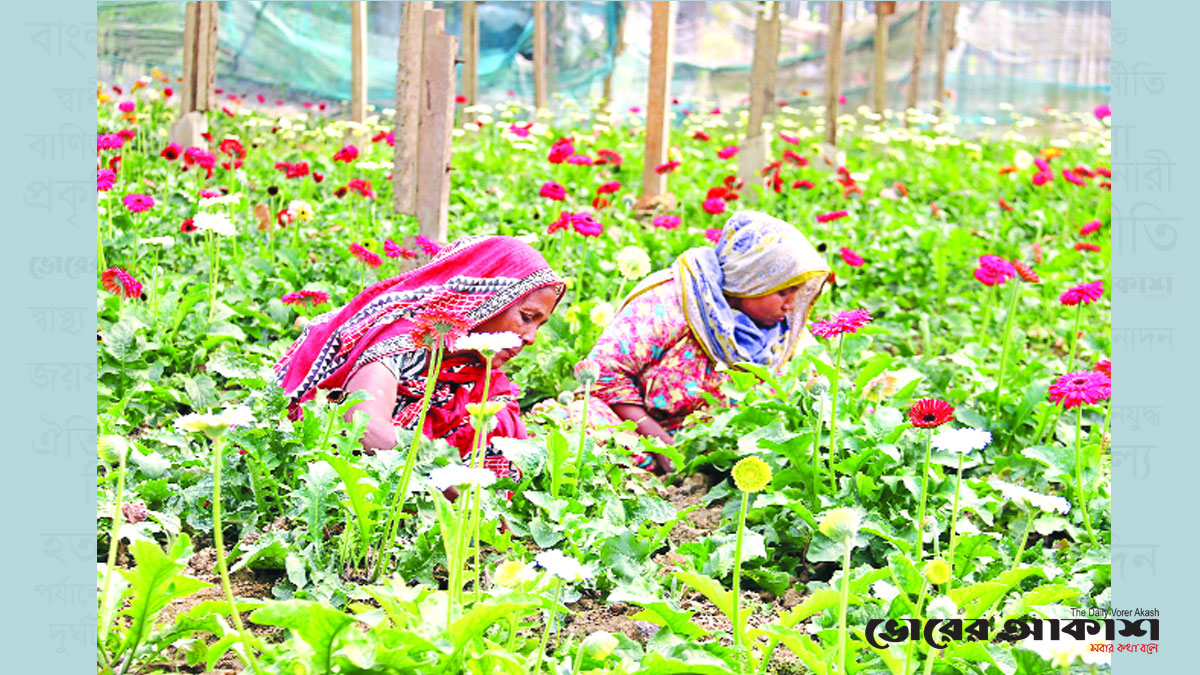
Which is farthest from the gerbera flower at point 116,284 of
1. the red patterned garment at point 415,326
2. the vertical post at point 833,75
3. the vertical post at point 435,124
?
the vertical post at point 833,75

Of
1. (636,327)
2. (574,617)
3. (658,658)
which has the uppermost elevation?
(636,327)

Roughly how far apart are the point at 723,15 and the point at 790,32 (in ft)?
3.34

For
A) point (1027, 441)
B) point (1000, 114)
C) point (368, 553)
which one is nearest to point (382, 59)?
point (1000, 114)

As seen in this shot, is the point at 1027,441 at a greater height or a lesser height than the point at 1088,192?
lesser

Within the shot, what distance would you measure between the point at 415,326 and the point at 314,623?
1.42 m

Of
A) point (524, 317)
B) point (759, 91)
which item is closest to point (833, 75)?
point (759, 91)

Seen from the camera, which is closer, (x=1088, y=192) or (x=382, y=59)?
(x=1088, y=192)

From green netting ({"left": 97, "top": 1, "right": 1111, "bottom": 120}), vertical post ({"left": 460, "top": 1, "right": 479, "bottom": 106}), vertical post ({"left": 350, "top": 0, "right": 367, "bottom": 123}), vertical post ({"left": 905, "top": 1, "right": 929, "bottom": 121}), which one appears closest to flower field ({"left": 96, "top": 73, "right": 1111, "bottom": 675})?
vertical post ({"left": 350, "top": 0, "right": 367, "bottom": 123})

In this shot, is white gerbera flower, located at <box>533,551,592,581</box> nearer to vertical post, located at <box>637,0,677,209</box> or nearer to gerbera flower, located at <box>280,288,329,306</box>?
gerbera flower, located at <box>280,288,329,306</box>

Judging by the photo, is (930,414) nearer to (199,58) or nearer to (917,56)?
(199,58)

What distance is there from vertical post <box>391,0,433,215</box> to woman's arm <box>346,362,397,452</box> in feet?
7.31

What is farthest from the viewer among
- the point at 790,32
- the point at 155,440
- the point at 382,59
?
the point at 790,32

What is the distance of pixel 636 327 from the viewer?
393 cm

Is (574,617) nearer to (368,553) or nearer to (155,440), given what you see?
(368,553)
